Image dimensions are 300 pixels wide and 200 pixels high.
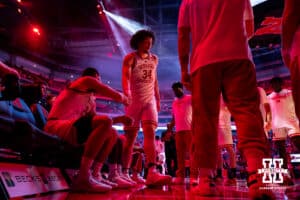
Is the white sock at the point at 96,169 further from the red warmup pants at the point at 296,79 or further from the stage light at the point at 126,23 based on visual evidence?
the stage light at the point at 126,23

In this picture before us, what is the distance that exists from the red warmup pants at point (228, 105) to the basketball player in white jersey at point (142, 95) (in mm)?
1499

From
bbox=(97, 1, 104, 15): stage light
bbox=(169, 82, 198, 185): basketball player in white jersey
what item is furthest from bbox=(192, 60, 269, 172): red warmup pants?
bbox=(97, 1, 104, 15): stage light

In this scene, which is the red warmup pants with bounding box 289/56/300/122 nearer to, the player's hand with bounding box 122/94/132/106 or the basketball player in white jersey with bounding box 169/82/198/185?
the player's hand with bounding box 122/94/132/106

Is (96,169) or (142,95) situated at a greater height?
(142,95)

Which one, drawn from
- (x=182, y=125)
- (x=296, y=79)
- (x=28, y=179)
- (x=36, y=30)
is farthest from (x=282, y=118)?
(x=36, y=30)

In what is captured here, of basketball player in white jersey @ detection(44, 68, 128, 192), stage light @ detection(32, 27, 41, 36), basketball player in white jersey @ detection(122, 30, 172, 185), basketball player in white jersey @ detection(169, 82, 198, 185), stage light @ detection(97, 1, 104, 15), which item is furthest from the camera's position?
stage light @ detection(32, 27, 41, 36)

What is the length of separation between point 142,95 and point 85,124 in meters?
1.11

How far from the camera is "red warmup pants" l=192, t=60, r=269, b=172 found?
80.0 inches

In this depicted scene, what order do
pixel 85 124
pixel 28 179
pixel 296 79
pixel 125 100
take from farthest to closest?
pixel 125 100, pixel 85 124, pixel 28 179, pixel 296 79

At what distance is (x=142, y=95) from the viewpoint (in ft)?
12.8

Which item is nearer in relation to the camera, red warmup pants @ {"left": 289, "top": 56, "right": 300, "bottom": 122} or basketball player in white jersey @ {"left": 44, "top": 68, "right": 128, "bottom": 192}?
red warmup pants @ {"left": 289, "top": 56, "right": 300, "bottom": 122}

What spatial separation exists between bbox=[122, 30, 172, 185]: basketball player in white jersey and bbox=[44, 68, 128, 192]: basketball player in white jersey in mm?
584

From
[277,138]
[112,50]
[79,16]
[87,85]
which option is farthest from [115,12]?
[87,85]

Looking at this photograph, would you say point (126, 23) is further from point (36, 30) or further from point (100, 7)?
point (36, 30)
